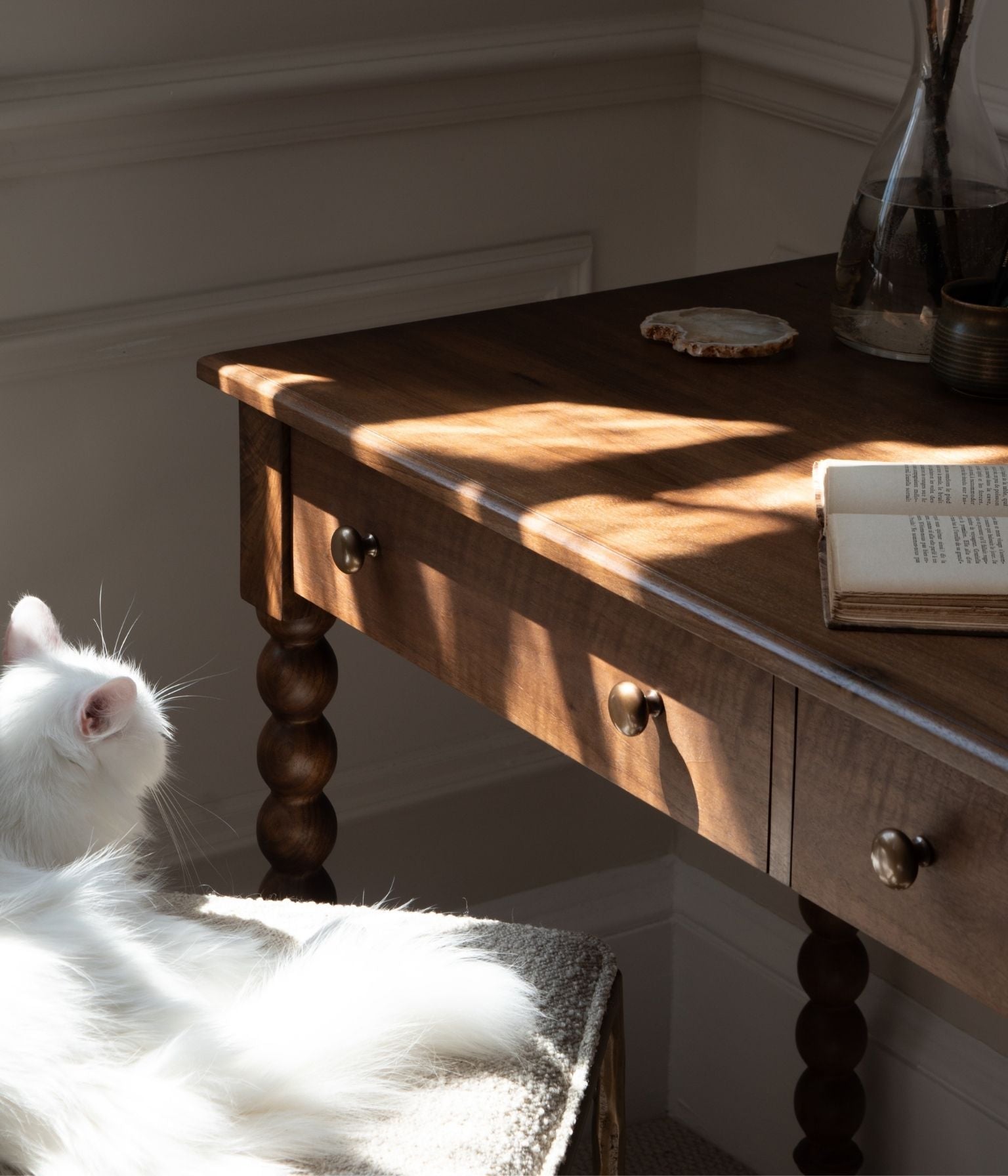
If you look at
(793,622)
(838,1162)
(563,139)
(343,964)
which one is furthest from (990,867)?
(563,139)

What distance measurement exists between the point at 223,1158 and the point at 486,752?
112cm

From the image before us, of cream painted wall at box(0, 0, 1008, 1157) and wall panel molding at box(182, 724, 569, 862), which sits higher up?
cream painted wall at box(0, 0, 1008, 1157)

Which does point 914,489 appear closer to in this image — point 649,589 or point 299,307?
point 649,589

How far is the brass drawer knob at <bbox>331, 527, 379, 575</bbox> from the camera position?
1.07 meters

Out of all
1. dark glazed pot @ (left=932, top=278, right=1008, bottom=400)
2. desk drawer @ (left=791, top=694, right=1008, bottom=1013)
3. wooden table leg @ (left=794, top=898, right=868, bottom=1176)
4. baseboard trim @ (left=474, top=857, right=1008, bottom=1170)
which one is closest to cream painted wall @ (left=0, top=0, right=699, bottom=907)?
baseboard trim @ (left=474, top=857, right=1008, bottom=1170)

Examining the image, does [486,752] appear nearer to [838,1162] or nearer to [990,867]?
[838,1162]

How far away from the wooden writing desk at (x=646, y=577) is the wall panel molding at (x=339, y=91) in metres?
0.35

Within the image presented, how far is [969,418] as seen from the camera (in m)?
1.04

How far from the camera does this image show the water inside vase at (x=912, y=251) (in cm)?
111

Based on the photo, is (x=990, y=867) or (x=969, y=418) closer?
(x=990, y=867)

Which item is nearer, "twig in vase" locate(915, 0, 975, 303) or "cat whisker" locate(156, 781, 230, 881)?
"twig in vase" locate(915, 0, 975, 303)

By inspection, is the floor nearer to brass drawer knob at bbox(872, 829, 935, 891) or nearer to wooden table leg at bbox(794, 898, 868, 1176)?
wooden table leg at bbox(794, 898, 868, 1176)

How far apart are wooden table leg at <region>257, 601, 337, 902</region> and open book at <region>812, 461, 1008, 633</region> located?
0.46 metres

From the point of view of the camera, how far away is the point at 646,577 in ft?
2.70
